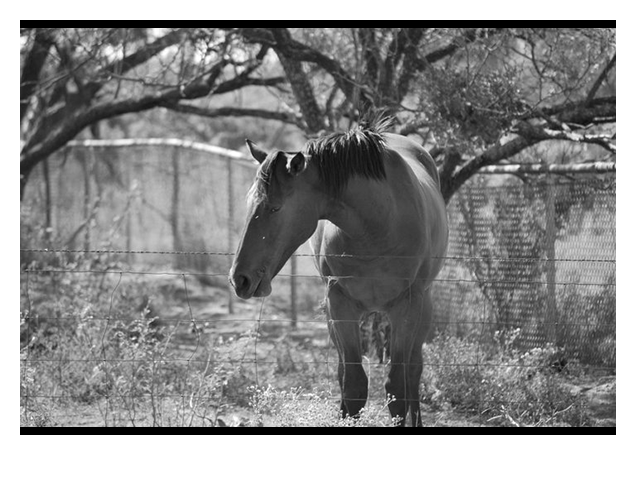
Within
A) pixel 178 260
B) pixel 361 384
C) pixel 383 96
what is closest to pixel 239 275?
pixel 361 384

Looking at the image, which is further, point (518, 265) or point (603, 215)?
point (518, 265)

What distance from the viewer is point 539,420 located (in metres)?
5.49

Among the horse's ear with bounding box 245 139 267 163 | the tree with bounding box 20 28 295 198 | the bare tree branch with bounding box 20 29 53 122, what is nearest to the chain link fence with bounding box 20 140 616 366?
the horse's ear with bounding box 245 139 267 163

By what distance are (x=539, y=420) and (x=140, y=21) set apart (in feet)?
11.7

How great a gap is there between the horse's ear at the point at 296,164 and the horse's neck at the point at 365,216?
0.36 meters

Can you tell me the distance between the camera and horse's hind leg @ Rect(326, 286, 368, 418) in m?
5.09

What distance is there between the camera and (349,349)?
5.11 metres

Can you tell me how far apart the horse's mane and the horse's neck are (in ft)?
0.20

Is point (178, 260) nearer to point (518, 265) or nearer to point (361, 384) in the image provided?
point (518, 265)

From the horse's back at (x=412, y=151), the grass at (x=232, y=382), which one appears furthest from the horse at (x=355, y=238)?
the horse's back at (x=412, y=151)

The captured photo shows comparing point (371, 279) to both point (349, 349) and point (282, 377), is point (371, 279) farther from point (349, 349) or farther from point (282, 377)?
point (282, 377)

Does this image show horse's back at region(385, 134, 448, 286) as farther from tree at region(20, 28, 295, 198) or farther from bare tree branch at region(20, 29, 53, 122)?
bare tree branch at region(20, 29, 53, 122)

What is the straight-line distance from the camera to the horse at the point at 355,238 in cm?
439

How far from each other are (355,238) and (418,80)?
2159 millimetres
